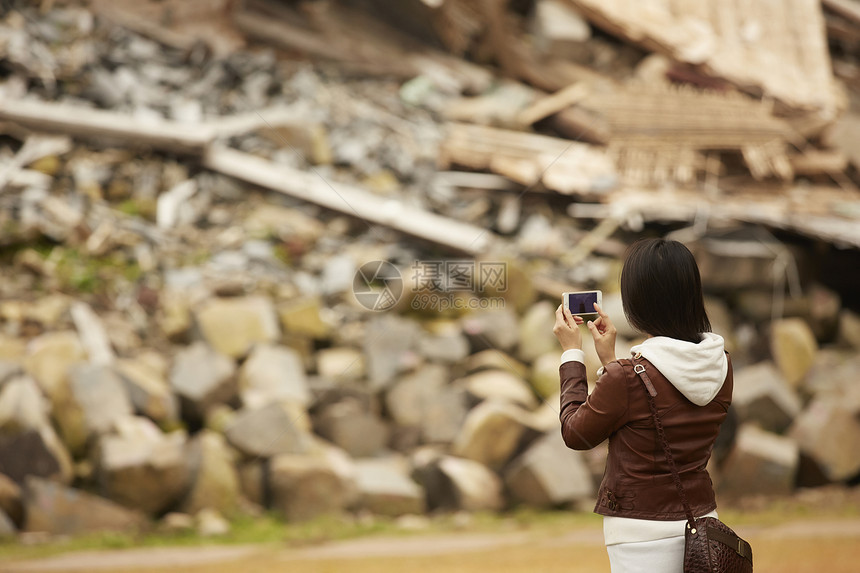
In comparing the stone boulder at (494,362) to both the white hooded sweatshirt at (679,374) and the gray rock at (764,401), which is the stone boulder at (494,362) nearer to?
Answer: the gray rock at (764,401)

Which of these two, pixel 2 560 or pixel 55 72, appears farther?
pixel 55 72

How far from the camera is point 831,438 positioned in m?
2.96

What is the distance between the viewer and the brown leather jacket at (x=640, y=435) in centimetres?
97

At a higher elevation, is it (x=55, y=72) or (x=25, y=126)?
(x=55, y=72)

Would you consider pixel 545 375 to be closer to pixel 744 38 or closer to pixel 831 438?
pixel 831 438

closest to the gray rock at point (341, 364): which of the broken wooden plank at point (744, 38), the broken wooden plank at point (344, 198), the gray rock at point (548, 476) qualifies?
the broken wooden plank at point (344, 198)

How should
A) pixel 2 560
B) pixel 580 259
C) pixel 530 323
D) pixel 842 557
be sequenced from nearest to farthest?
1. pixel 2 560
2. pixel 842 557
3. pixel 530 323
4. pixel 580 259

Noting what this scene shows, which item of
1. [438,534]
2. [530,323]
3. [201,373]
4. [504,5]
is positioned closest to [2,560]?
[201,373]

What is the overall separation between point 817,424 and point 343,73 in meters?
2.52

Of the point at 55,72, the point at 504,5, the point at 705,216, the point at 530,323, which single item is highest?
the point at 504,5

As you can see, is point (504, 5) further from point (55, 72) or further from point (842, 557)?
point (842, 557)

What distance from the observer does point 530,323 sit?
294 cm

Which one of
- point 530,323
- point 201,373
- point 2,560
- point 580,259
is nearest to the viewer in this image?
point 2,560

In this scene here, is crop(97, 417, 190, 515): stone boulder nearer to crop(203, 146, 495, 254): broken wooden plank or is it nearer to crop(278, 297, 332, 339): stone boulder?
crop(278, 297, 332, 339): stone boulder
